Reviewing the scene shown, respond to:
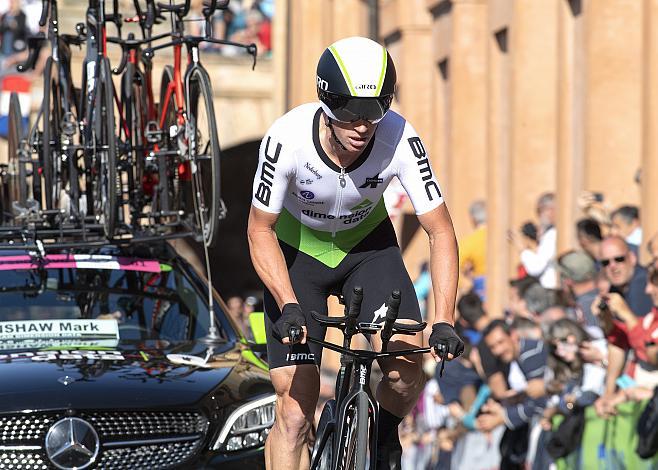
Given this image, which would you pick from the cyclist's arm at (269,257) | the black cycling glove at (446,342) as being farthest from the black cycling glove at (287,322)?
the black cycling glove at (446,342)

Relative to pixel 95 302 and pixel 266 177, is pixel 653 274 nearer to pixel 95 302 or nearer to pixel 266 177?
pixel 95 302

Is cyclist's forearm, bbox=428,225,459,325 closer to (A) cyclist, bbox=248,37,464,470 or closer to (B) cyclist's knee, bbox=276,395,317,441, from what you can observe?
(A) cyclist, bbox=248,37,464,470

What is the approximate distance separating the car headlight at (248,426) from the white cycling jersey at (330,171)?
1314 mm

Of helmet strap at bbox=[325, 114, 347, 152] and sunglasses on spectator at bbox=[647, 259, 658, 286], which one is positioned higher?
helmet strap at bbox=[325, 114, 347, 152]

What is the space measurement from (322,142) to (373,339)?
0.97 meters

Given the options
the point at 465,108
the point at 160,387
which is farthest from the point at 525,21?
the point at 160,387

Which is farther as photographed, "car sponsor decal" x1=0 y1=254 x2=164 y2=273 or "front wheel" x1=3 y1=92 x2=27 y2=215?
"front wheel" x1=3 y1=92 x2=27 y2=215

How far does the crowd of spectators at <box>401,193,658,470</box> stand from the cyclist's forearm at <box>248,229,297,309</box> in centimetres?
362

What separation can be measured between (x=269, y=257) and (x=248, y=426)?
54.8 inches

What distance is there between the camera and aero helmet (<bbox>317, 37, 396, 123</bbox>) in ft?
26.5

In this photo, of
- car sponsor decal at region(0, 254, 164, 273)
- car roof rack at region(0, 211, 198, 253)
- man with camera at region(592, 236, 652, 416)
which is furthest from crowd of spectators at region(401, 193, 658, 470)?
car sponsor decal at region(0, 254, 164, 273)

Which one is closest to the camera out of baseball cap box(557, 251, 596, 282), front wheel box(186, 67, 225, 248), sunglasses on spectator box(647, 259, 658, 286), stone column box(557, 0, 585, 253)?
front wheel box(186, 67, 225, 248)

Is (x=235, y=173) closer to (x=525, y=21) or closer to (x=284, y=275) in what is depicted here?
(x=525, y=21)

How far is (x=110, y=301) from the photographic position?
10.7 meters
